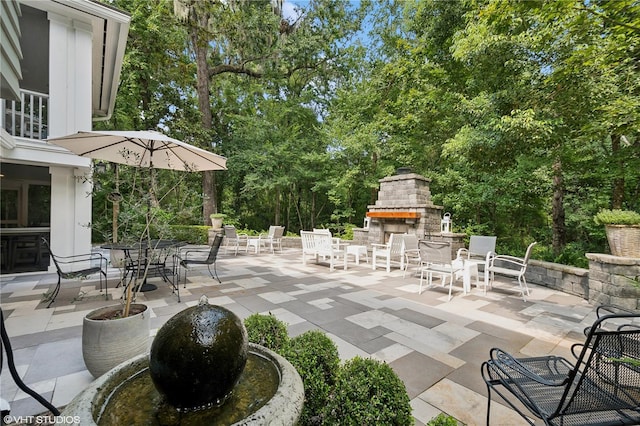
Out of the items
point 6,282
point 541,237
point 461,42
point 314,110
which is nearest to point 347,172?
point 314,110

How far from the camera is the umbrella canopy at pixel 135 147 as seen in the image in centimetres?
329

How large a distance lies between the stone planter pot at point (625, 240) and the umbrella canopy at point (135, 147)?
5.95 metres

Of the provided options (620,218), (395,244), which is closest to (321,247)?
(395,244)

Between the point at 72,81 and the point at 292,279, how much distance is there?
597cm

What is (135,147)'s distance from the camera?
416 centimetres

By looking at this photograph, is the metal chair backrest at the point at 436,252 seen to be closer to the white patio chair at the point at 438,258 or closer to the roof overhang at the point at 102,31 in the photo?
the white patio chair at the point at 438,258

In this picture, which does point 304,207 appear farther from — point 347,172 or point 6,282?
point 6,282

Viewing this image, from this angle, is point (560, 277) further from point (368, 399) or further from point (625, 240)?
point (368, 399)

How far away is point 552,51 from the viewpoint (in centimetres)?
453

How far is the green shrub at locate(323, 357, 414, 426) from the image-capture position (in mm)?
1328

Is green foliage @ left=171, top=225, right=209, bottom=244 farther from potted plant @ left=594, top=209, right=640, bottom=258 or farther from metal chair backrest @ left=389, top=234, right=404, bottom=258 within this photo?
potted plant @ left=594, top=209, right=640, bottom=258

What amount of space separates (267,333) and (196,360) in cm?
99

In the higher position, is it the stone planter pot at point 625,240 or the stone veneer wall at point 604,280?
the stone planter pot at point 625,240

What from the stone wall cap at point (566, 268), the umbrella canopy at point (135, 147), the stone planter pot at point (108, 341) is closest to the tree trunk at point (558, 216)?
the stone wall cap at point (566, 268)
